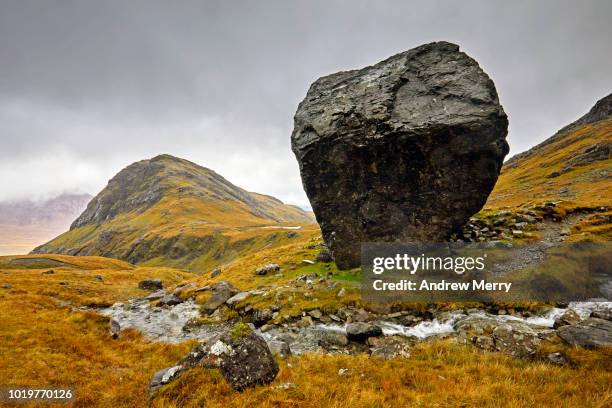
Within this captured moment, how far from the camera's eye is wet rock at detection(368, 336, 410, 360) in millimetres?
15039

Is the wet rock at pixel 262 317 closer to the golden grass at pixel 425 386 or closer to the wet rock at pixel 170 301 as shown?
the golden grass at pixel 425 386

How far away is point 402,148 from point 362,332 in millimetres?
14731

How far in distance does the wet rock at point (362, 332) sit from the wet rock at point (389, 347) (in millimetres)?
473

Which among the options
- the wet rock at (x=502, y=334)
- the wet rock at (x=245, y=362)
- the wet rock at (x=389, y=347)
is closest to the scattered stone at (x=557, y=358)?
the wet rock at (x=502, y=334)

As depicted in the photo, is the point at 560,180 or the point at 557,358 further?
the point at 560,180

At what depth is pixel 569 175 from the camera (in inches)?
3275

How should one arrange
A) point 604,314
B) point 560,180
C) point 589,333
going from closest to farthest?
point 589,333, point 604,314, point 560,180

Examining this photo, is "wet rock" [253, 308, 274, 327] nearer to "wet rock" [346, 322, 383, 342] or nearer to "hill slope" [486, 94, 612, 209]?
"wet rock" [346, 322, 383, 342]

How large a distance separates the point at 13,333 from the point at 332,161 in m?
26.1

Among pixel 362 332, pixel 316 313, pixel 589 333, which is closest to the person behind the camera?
pixel 589 333

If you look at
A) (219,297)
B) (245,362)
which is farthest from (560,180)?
(245,362)

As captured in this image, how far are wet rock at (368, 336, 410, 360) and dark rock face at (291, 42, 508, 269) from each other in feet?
36.5

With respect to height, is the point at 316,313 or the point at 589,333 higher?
the point at 589,333

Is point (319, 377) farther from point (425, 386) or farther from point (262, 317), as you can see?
point (262, 317)
